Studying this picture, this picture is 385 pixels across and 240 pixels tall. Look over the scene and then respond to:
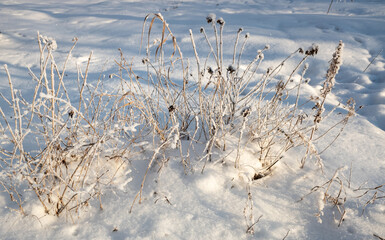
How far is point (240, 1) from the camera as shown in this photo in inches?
209

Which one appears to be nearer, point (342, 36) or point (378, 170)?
point (378, 170)

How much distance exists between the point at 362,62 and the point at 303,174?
84.1 inches

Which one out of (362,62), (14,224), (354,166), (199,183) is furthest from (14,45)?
(362,62)

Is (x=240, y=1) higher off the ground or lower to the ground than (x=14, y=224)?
higher

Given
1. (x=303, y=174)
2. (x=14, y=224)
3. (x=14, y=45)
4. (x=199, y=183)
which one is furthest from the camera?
(x=14, y=45)

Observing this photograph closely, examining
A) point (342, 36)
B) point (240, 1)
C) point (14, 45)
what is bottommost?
point (14, 45)

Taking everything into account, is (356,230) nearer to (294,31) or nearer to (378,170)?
(378,170)

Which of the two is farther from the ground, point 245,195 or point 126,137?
point 126,137

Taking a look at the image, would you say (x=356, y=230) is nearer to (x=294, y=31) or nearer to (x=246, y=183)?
(x=246, y=183)

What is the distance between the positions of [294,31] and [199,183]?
3066 mm

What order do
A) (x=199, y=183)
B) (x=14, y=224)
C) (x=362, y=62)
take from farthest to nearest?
(x=362, y=62), (x=199, y=183), (x=14, y=224)

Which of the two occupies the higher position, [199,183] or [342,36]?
[342,36]

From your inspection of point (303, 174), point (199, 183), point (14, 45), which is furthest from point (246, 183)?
point (14, 45)

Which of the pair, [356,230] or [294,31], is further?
[294,31]
